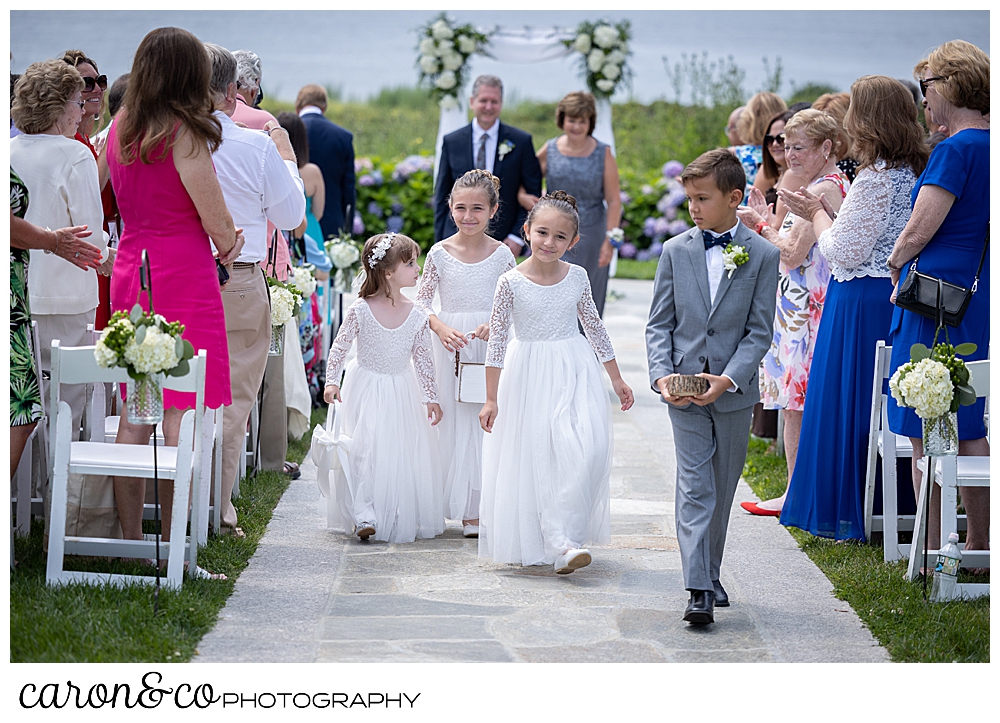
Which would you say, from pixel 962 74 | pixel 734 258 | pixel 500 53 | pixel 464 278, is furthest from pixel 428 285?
pixel 500 53

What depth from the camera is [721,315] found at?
3965 mm

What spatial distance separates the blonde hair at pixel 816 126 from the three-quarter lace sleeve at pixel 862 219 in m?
0.73

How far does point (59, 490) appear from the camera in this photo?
3959mm

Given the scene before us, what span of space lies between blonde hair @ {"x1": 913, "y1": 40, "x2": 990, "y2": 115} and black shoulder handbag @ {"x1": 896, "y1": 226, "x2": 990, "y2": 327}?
496 millimetres

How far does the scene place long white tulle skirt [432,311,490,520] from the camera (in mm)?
5172

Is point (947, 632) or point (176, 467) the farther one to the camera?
point (176, 467)

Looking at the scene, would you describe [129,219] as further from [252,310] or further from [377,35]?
[377,35]

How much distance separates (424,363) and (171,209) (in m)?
1.36

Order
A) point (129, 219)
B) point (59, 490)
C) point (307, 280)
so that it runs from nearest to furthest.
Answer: point (59, 490) < point (129, 219) < point (307, 280)

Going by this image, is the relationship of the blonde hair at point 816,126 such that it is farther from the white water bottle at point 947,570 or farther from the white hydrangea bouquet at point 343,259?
the white hydrangea bouquet at point 343,259

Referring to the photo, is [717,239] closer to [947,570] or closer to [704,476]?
[704,476]
